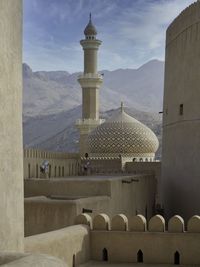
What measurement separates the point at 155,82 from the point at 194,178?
136 meters

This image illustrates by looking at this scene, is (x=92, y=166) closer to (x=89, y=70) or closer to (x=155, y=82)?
(x=89, y=70)

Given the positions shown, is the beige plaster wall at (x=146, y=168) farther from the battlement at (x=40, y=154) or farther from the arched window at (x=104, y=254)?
the arched window at (x=104, y=254)

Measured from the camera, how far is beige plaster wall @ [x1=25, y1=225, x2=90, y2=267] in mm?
6154

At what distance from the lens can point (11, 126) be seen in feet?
12.8

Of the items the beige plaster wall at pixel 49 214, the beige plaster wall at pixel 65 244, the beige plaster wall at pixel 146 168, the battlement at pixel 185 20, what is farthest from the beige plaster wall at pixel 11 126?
the beige plaster wall at pixel 146 168

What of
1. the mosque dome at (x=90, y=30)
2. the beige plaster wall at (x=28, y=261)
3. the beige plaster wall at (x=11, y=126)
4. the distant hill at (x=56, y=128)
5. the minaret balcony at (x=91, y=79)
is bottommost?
the distant hill at (x=56, y=128)

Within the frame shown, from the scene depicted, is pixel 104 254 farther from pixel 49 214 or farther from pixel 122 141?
pixel 122 141

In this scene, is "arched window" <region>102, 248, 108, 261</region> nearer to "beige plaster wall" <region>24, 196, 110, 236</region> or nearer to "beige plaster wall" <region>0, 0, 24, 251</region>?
"beige plaster wall" <region>24, 196, 110, 236</region>

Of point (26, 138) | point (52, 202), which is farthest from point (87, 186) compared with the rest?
point (26, 138)

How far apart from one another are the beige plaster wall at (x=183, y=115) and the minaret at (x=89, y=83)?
11278 millimetres

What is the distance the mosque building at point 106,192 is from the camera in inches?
151

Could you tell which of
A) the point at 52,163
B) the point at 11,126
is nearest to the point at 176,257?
the point at 11,126

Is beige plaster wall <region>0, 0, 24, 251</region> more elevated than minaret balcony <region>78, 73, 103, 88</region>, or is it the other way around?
minaret balcony <region>78, 73, 103, 88</region>

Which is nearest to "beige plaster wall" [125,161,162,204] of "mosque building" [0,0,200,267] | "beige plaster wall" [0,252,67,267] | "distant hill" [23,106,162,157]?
"mosque building" [0,0,200,267]
